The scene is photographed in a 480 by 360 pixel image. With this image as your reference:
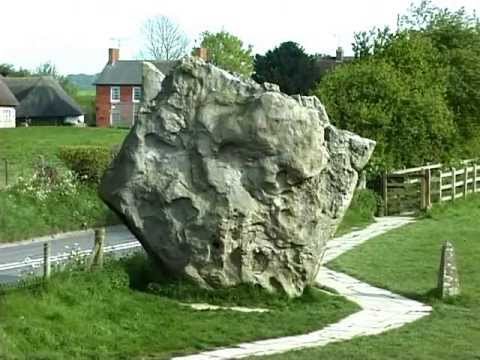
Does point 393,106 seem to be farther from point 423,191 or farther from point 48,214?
point 48,214

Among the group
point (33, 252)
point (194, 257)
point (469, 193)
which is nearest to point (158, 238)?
point (194, 257)

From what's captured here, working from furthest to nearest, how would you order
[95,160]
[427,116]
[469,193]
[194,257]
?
[469,193] < [427,116] < [95,160] < [194,257]

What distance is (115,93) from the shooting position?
314 ft

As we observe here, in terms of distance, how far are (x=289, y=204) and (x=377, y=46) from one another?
74.9 ft

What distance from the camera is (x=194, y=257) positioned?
14750 millimetres

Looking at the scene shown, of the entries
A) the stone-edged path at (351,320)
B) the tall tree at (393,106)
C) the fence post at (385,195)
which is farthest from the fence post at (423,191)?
the stone-edged path at (351,320)

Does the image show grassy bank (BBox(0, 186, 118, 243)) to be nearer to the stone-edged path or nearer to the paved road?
the paved road

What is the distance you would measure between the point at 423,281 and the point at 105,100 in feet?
263

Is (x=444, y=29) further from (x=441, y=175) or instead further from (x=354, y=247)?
(x=354, y=247)

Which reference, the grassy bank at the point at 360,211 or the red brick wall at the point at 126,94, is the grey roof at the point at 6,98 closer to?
the red brick wall at the point at 126,94

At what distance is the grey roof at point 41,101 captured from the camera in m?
91.2

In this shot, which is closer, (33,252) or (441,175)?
(33,252)

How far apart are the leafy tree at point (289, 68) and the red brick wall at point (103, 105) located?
28.1 meters

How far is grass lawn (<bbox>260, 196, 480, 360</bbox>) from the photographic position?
12.0m
